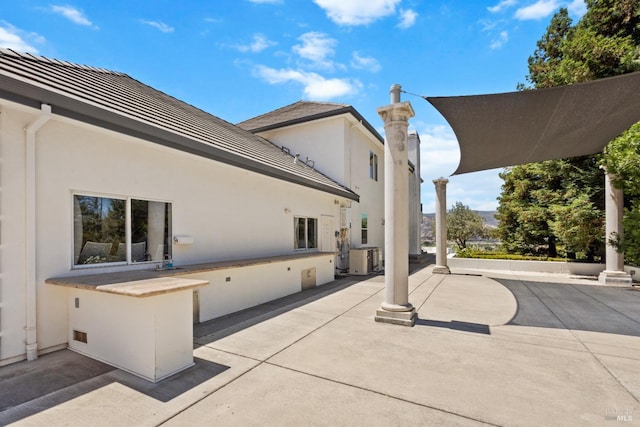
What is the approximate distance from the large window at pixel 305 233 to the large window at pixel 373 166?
5940mm

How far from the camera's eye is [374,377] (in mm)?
3506

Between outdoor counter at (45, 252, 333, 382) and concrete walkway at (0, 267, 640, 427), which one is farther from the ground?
outdoor counter at (45, 252, 333, 382)

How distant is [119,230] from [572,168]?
56.9ft

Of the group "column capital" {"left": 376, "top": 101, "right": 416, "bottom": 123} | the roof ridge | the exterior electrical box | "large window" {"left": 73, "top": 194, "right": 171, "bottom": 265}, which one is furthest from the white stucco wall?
the exterior electrical box

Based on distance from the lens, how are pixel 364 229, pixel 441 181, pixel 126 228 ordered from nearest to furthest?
pixel 126 228, pixel 441 181, pixel 364 229

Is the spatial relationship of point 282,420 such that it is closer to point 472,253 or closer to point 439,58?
point 439,58

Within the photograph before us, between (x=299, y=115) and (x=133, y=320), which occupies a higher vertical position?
(x=299, y=115)

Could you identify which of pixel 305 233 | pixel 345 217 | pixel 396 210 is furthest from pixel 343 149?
pixel 396 210

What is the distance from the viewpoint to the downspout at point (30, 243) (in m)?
3.86

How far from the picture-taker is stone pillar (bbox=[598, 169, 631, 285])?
31.5 ft

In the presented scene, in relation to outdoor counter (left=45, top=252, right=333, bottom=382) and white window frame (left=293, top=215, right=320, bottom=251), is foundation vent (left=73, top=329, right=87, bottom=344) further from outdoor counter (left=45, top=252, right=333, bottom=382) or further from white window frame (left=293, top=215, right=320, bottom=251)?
white window frame (left=293, top=215, right=320, bottom=251)

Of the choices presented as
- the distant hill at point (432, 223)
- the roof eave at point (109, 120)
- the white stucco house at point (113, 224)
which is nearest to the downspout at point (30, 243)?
the white stucco house at point (113, 224)

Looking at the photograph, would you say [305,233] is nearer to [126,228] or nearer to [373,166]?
[126,228]

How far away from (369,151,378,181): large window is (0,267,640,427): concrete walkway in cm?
1064
